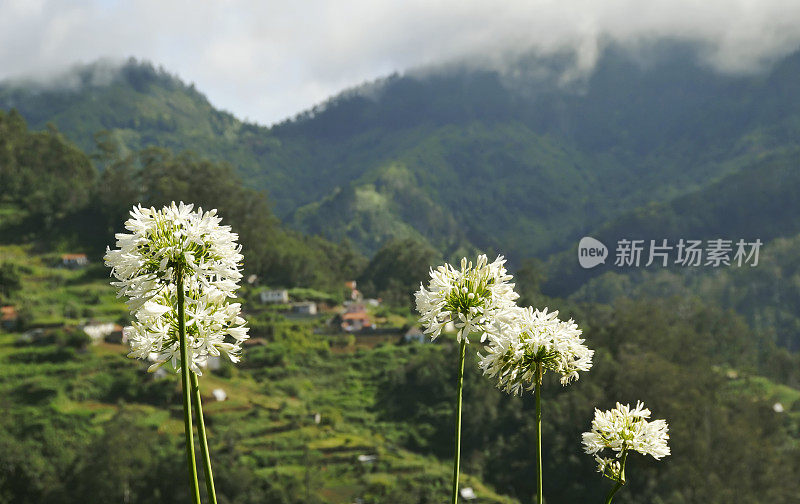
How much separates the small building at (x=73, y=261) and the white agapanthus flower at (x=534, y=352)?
69.3 metres

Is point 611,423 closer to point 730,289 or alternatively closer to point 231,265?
point 231,265

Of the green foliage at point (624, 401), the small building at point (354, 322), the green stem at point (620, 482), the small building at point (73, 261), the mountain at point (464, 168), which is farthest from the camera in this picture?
the mountain at point (464, 168)

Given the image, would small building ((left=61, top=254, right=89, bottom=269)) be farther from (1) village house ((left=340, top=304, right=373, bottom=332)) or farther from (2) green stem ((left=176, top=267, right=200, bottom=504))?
(2) green stem ((left=176, top=267, right=200, bottom=504))

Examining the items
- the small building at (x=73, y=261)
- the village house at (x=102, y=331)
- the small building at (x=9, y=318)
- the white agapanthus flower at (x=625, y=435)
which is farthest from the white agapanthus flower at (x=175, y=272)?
the small building at (x=73, y=261)

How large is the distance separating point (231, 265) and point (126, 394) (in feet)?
175

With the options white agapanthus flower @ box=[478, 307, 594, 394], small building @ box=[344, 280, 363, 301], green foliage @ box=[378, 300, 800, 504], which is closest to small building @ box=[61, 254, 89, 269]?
small building @ box=[344, 280, 363, 301]

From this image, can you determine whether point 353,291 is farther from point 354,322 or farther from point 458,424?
point 458,424

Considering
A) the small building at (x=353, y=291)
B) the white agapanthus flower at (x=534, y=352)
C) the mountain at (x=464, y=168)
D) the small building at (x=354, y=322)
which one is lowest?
the white agapanthus flower at (x=534, y=352)

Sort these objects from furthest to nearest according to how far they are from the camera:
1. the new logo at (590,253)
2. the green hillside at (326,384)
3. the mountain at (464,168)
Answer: the mountain at (464,168), the new logo at (590,253), the green hillside at (326,384)

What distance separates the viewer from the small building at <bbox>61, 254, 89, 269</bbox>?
213ft

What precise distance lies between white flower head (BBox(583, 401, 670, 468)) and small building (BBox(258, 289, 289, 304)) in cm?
6886

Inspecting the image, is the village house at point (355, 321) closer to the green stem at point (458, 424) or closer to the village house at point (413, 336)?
the village house at point (413, 336)

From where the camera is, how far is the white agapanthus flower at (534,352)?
2.46m

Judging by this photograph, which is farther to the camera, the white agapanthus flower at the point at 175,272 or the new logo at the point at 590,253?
the new logo at the point at 590,253
